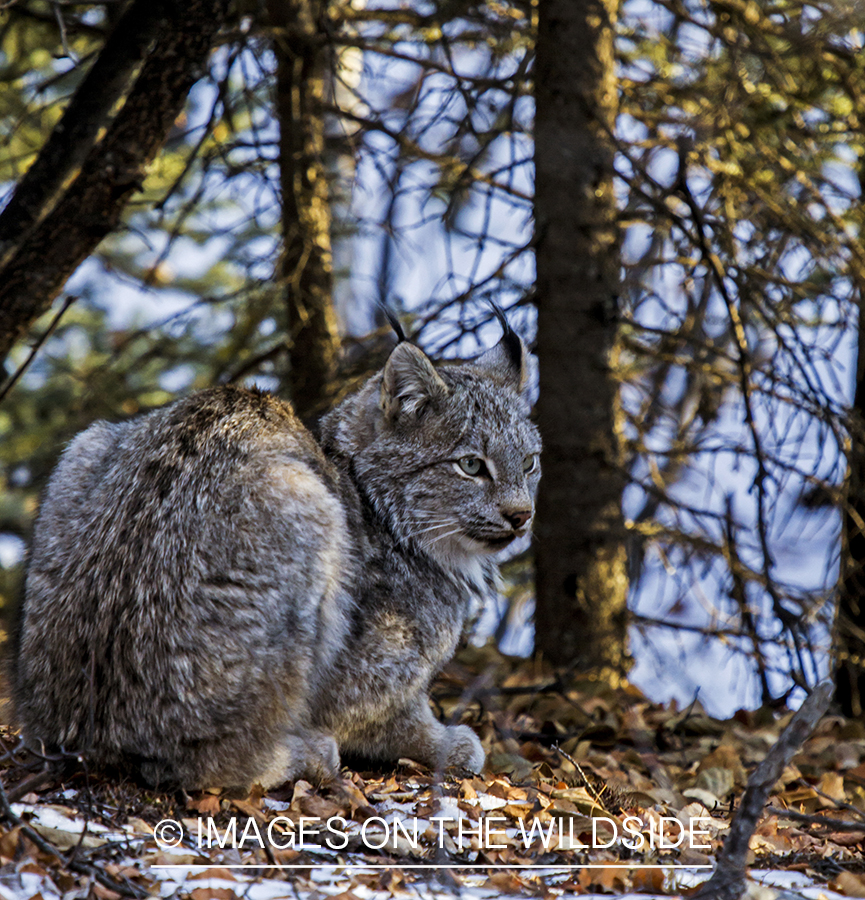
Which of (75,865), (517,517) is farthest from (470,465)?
(75,865)

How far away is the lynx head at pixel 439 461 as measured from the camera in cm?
404

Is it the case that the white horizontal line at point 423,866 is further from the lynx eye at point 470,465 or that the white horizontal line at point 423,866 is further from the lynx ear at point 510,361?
the lynx ear at point 510,361

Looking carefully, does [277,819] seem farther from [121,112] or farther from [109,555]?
[121,112]

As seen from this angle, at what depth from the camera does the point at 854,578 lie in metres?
5.78

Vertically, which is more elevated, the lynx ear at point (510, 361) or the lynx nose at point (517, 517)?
the lynx ear at point (510, 361)

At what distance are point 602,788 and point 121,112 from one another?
144 inches

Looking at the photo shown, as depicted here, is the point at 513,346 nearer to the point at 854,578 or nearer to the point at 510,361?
the point at 510,361

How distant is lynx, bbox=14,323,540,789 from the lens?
3.33 m

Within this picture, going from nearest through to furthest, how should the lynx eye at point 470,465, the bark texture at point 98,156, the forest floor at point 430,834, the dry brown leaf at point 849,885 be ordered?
the forest floor at point 430,834 < the dry brown leaf at point 849,885 < the lynx eye at point 470,465 < the bark texture at point 98,156

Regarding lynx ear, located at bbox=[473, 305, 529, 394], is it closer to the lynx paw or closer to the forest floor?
the forest floor

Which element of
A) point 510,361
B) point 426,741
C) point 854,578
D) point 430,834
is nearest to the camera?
point 430,834

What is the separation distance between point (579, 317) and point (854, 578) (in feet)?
7.25

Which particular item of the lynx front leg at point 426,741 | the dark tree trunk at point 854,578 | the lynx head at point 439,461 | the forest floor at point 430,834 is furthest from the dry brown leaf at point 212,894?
the dark tree trunk at point 854,578

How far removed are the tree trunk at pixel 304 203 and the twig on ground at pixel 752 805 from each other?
3961mm
